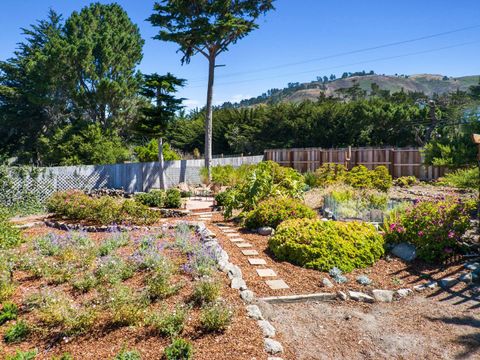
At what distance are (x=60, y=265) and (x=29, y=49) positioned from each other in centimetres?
2566

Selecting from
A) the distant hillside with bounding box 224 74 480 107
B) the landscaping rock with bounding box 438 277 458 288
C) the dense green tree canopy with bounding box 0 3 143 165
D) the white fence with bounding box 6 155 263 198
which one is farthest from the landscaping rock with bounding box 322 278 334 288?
the distant hillside with bounding box 224 74 480 107

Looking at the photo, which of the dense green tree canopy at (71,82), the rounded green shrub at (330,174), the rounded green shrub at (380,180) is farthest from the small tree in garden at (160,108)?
the rounded green shrub at (380,180)

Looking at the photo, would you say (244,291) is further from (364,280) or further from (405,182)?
(405,182)

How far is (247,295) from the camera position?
148 inches

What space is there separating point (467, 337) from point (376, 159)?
46.4 feet

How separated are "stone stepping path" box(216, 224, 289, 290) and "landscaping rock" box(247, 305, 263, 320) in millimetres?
688

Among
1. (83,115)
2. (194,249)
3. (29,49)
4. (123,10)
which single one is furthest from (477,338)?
(29,49)

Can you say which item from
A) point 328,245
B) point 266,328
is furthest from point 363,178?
point 266,328

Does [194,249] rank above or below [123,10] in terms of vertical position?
below

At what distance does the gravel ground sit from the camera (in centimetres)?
299

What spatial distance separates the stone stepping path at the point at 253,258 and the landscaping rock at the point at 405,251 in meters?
2.10

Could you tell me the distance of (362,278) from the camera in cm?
444

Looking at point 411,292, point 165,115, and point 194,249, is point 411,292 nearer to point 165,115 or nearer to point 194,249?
point 194,249

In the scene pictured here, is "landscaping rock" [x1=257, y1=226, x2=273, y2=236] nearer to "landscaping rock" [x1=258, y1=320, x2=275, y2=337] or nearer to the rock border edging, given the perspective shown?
the rock border edging
